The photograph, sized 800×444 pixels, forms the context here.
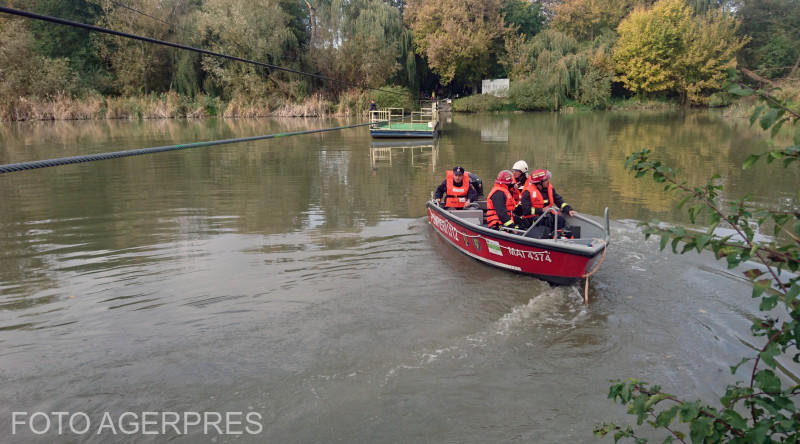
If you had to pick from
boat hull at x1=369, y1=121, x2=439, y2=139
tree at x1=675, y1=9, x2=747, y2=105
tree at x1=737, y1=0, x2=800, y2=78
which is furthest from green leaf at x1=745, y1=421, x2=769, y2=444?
tree at x1=737, y1=0, x2=800, y2=78

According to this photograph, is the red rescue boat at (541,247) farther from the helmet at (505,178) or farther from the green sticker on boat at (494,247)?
the helmet at (505,178)

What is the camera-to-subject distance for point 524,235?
7098 millimetres

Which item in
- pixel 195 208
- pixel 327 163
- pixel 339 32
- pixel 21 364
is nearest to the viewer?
pixel 21 364

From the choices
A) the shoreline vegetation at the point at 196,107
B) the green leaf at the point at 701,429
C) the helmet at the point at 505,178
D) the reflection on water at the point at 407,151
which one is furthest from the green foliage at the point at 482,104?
the green leaf at the point at 701,429

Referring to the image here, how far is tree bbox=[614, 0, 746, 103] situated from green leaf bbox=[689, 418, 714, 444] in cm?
4924

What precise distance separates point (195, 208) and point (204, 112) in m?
34.8

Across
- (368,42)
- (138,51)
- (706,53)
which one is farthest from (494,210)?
(138,51)

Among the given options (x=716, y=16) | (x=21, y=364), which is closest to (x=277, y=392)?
(x=21, y=364)

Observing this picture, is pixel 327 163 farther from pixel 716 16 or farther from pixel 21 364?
pixel 716 16

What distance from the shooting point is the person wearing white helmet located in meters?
8.70

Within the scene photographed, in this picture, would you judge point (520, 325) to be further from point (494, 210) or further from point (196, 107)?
point (196, 107)

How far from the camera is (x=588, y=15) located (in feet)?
168

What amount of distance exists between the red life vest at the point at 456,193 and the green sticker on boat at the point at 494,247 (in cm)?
193

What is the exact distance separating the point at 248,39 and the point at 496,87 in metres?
22.2
